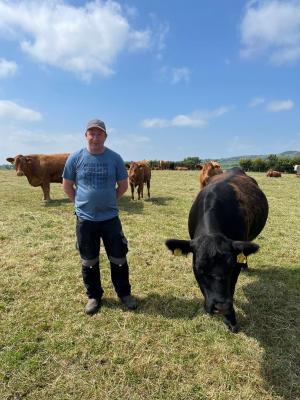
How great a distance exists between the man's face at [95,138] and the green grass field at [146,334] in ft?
7.20

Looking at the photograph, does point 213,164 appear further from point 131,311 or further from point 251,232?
point 131,311

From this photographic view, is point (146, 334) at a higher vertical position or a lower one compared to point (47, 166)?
lower

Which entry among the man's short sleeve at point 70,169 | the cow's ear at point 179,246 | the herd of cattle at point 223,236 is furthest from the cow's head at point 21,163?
the cow's ear at point 179,246

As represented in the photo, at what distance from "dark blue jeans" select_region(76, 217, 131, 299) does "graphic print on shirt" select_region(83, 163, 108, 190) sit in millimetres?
500

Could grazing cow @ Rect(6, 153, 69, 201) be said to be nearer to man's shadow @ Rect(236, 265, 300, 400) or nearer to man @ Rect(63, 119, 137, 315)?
man @ Rect(63, 119, 137, 315)

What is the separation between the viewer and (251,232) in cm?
587

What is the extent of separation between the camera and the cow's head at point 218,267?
3645 mm

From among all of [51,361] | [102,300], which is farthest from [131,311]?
[51,361]

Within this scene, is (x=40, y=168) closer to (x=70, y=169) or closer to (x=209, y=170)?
(x=209, y=170)

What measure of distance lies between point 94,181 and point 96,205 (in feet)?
1.04

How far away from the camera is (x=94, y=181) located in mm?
4664

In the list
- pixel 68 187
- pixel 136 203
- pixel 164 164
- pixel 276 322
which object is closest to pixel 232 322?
pixel 276 322

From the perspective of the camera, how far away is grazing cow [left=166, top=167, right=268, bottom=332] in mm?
3699

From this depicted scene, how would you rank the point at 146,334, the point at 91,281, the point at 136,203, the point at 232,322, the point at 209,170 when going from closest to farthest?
the point at 146,334 < the point at 232,322 < the point at 91,281 < the point at 136,203 < the point at 209,170
